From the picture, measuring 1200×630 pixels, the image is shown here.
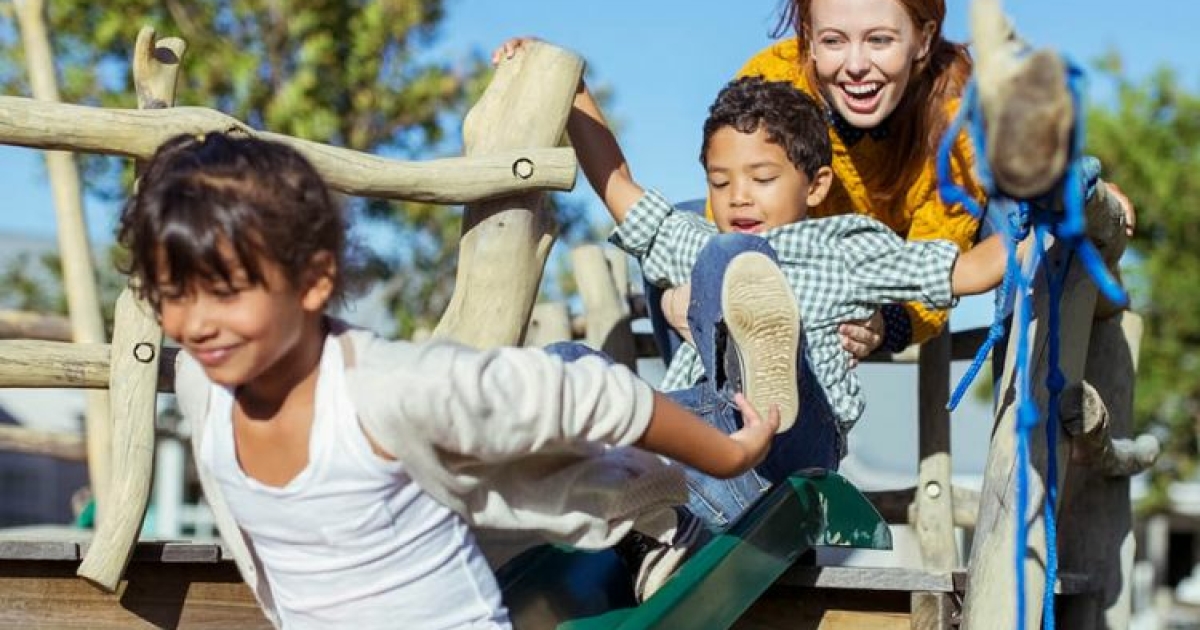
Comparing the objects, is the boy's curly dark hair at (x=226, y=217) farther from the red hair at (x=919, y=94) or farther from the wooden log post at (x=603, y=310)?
the wooden log post at (x=603, y=310)

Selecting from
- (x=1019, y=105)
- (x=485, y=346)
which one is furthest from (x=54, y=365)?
(x=1019, y=105)

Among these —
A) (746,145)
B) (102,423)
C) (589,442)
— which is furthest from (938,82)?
(102,423)

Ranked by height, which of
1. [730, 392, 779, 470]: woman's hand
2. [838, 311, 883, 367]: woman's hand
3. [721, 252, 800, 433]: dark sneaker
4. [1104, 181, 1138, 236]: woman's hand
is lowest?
[838, 311, 883, 367]: woman's hand

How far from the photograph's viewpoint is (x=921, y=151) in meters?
4.75

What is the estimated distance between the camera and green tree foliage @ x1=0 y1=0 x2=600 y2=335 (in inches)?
520

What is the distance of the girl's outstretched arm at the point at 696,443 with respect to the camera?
9.18 feet

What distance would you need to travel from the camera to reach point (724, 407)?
3.74m

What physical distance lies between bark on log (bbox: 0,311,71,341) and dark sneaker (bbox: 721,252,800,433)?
6.21m

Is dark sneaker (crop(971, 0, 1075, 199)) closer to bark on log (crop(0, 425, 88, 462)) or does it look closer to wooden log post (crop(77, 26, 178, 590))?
wooden log post (crop(77, 26, 178, 590))

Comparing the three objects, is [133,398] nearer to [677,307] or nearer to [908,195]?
[677,307]

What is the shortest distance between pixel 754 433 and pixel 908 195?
1883 millimetres

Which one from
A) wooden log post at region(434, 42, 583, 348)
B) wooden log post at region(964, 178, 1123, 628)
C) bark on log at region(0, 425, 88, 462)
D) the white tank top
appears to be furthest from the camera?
bark on log at region(0, 425, 88, 462)

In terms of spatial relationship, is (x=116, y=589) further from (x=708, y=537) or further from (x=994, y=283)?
(x=994, y=283)

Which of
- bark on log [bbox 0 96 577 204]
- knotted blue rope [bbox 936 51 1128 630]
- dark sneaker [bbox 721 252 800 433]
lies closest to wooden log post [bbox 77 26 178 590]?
bark on log [bbox 0 96 577 204]
